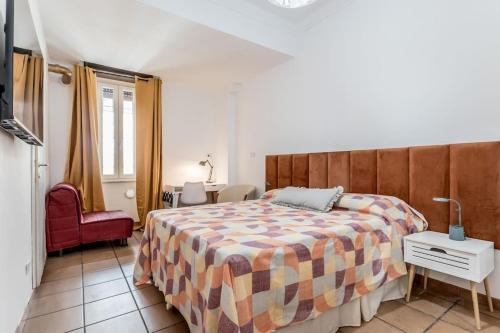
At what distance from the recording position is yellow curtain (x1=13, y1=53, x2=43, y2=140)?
51.1 inches

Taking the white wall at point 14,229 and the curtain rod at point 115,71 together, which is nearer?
the white wall at point 14,229

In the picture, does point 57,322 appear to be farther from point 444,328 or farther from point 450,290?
point 450,290

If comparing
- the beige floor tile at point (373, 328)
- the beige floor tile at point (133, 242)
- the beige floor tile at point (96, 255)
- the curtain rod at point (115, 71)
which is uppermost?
the curtain rod at point (115, 71)

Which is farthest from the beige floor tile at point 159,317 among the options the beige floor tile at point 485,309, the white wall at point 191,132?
the white wall at point 191,132

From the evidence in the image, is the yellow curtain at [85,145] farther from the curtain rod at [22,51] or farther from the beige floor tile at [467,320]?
the beige floor tile at [467,320]

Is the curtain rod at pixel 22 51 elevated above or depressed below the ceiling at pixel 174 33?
below

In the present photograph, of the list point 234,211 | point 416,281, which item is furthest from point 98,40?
point 416,281

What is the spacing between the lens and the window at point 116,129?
414 centimetres

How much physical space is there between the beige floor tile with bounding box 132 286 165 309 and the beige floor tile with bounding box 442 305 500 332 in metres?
2.09

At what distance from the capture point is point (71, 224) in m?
3.04

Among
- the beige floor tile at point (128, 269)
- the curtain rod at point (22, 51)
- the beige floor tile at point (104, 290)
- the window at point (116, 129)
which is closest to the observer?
the curtain rod at point (22, 51)

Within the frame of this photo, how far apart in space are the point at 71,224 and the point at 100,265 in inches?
27.2

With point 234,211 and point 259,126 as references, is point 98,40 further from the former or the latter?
point 234,211

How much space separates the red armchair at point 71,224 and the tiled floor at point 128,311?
0.55m
